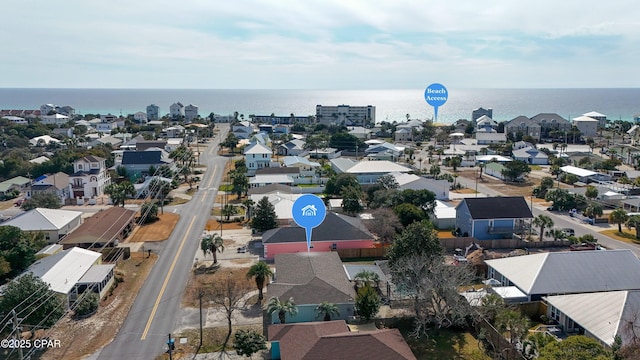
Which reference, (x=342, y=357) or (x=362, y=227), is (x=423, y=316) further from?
(x=362, y=227)

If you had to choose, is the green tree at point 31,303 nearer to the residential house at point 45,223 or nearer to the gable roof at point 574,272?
the residential house at point 45,223

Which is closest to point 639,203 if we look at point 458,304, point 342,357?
point 458,304

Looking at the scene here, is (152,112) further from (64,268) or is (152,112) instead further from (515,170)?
(64,268)

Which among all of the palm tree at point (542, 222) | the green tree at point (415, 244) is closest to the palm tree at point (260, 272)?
the green tree at point (415, 244)

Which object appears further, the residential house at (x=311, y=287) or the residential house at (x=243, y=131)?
the residential house at (x=243, y=131)

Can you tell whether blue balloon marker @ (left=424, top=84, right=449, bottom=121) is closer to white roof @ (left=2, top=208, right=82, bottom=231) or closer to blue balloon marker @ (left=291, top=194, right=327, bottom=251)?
blue balloon marker @ (left=291, top=194, right=327, bottom=251)

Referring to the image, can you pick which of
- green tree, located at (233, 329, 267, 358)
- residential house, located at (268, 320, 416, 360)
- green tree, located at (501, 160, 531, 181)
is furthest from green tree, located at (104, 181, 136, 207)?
green tree, located at (501, 160, 531, 181)

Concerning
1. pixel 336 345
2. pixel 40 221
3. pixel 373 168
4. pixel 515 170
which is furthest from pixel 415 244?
pixel 515 170
